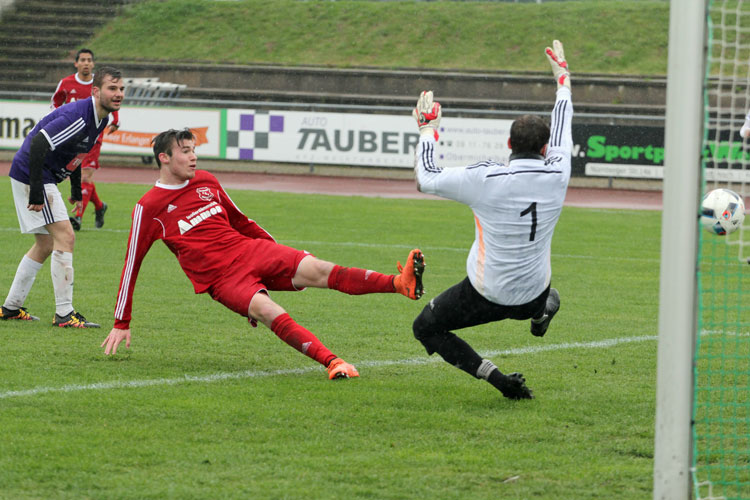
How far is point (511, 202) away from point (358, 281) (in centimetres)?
131

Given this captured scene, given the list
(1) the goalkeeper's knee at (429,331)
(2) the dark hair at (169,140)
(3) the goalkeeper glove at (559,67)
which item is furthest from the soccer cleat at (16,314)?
(3) the goalkeeper glove at (559,67)

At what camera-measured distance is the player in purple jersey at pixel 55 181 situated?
7.38 metres

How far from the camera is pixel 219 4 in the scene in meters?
39.2

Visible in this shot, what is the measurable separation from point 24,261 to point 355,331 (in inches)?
98.3

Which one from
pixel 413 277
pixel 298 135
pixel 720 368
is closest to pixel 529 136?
pixel 413 277

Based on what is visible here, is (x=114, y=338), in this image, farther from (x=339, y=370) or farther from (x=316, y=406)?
(x=316, y=406)

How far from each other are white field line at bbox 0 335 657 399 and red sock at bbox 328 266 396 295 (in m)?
0.57

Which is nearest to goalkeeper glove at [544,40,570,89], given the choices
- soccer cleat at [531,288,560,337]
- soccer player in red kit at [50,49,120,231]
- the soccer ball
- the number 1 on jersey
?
the number 1 on jersey

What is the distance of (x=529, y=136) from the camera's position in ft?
16.7

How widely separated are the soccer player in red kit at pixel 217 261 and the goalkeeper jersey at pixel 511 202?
0.91 m

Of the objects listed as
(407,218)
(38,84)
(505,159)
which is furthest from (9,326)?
(38,84)

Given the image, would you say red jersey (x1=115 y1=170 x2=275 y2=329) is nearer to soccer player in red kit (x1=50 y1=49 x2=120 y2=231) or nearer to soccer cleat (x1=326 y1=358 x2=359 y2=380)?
A: soccer cleat (x1=326 y1=358 x2=359 y2=380)

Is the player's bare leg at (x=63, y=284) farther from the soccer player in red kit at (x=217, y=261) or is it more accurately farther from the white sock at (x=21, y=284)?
the soccer player in red kit at (x=217, y=261)

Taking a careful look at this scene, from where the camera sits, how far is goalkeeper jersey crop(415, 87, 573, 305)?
508cm
